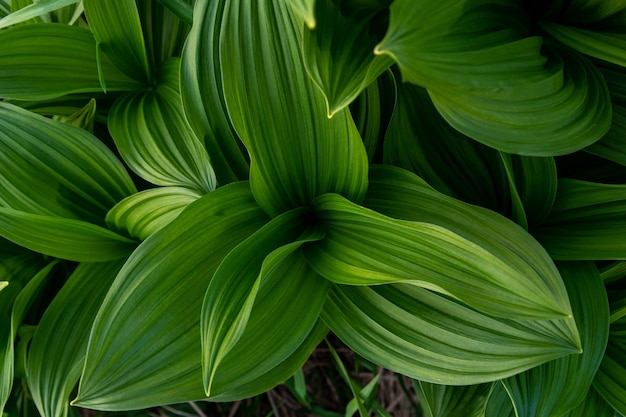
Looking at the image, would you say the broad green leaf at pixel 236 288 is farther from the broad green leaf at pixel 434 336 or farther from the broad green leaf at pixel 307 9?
the broad green leaf at pixel 307 9

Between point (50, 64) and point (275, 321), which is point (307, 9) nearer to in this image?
point (275, 321)

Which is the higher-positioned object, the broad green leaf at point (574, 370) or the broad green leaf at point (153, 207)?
the broad green leaf at point (153, 207)

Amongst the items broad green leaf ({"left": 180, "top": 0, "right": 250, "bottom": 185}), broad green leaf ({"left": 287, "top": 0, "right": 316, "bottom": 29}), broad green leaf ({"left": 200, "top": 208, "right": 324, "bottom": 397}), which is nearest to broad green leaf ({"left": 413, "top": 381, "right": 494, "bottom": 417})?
broad green leaf ({"left": 200, "top": 208, "right": 324, "bottom": 397})

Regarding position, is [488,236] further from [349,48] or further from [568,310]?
[349,48]

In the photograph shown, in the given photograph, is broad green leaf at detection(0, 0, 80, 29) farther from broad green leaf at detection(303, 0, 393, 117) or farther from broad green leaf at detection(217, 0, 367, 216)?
broad green leaf at detection(303, 0, 393, 117)

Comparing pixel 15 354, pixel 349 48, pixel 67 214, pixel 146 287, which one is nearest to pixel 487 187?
pixel 349 48

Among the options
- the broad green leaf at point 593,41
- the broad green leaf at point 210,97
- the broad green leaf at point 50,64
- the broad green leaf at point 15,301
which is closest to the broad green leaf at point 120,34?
the broad green leaf at point 50,64
